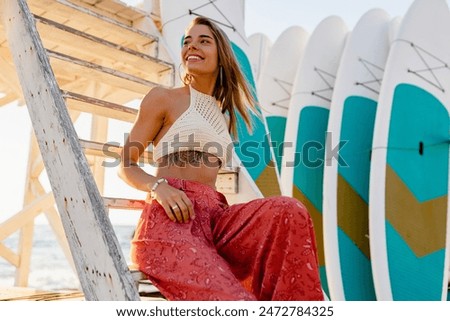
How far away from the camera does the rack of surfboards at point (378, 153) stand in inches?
142

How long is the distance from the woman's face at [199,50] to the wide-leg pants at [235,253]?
455 mm

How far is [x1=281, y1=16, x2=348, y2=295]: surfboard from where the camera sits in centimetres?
449

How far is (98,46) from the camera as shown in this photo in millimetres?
2152

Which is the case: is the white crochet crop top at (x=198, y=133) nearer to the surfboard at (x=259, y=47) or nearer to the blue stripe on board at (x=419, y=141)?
the blue stripe on board at (x=419, y=141)

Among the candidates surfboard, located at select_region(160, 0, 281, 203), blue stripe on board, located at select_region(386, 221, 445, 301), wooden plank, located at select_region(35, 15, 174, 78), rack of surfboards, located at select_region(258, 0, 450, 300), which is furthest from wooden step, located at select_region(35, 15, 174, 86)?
blue stripe on board, located at select_region(386, 221, 445, 301)

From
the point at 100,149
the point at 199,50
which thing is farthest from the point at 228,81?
the point at 100,149

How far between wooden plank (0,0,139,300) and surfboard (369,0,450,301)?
2.92 m

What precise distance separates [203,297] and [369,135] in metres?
3.60

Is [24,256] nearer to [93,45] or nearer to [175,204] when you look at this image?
[93,45]

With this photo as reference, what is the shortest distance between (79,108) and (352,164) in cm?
295

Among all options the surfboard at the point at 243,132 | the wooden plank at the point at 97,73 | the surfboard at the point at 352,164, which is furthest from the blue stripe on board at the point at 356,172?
the wooden plank at the point at 97,73

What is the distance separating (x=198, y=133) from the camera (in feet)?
4.56
